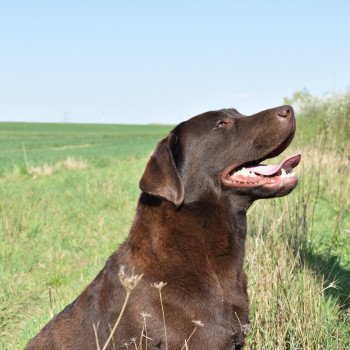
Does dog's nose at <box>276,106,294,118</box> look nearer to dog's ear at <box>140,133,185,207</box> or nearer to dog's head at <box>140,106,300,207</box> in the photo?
dog's head at <box>140,106,300,207</box>

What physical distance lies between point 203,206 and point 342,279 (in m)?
3.30

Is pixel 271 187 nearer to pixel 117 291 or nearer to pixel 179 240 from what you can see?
pixel 179 240

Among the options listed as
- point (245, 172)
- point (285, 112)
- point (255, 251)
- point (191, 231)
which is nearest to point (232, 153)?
point (245, 172)

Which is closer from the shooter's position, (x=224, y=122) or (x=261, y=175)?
(x=261, y=175)

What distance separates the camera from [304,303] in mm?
4727

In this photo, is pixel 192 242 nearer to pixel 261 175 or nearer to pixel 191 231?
pixel 191 231

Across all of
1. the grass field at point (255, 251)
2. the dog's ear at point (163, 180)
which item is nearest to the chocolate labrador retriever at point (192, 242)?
the dog's ear at point (163, 180)

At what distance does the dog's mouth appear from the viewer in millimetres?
4075

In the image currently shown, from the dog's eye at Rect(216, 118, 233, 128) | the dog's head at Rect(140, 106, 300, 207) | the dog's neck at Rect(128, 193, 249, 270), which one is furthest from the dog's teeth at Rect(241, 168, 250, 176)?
the dog's eye at Rect(216, 118, 233, 128)

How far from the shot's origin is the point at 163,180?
3787 mm

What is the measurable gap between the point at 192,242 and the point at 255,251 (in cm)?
156

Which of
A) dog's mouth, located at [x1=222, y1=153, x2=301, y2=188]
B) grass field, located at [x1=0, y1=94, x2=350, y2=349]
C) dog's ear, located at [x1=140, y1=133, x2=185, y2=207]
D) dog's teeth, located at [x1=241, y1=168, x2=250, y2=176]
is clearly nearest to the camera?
dog's ear, located at [x1=140, y1=133, x2=185, y2=207]

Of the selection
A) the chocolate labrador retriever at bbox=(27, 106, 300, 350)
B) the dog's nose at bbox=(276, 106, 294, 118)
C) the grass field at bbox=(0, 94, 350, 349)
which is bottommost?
the grass field at bbox=(0, 94, 350, 349)

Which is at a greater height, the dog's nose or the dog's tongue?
the dog's nose
